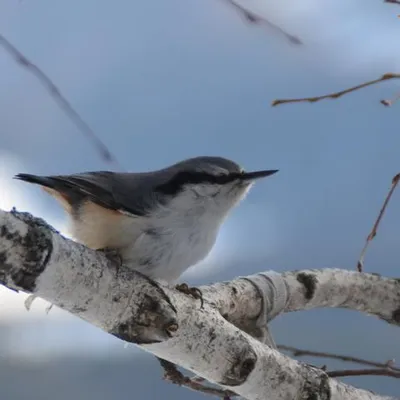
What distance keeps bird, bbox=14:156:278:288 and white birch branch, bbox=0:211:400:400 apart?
0.07 metres

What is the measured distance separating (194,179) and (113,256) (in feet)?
0.54

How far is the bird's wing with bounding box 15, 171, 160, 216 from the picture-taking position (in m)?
0.68

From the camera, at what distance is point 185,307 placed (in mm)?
621

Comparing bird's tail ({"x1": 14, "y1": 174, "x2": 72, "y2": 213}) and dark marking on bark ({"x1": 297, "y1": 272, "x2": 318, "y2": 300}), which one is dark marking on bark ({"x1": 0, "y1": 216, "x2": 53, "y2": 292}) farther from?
dark marking on bark ({"x1": 297, "y1": 272, "x2": 318, "y2": 300})

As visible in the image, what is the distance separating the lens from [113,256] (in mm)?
629

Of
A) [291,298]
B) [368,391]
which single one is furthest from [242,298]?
[368,391]

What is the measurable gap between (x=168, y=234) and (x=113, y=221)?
6 centimetres

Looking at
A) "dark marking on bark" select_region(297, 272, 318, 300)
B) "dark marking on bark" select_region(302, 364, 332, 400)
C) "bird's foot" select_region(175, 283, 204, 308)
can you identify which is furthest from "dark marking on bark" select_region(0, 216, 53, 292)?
"dark marking on bark" select_region(297, 272, 318, 300)

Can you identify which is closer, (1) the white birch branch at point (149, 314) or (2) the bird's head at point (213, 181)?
(1) the white birch branch at point (149, 314)

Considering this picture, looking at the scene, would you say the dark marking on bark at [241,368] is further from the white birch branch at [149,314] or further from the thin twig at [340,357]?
the thin twig at [340,357]

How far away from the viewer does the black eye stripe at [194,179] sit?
0.74 meters

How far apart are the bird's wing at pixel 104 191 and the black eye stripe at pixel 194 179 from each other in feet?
0.10

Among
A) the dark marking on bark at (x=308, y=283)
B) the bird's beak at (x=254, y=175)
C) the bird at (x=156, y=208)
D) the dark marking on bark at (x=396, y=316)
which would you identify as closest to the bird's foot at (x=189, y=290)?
the bird at (x=156, y=208)

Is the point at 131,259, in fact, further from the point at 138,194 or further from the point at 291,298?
the point at 291,298
